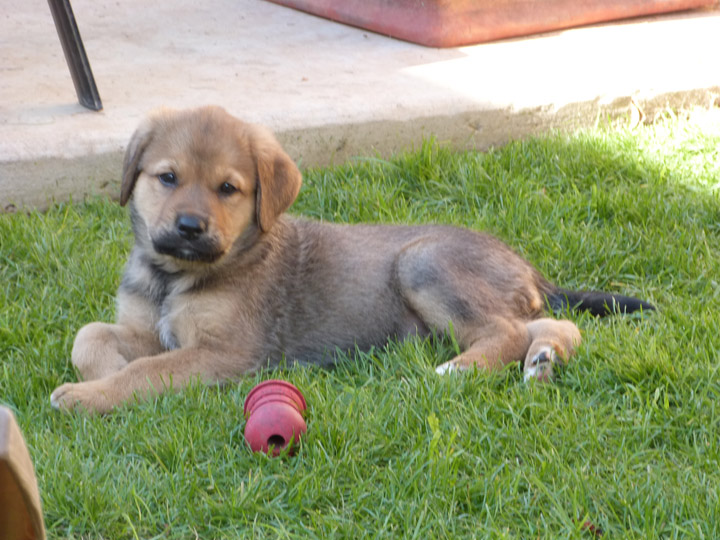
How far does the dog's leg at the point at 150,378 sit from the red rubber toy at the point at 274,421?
0.52 metres

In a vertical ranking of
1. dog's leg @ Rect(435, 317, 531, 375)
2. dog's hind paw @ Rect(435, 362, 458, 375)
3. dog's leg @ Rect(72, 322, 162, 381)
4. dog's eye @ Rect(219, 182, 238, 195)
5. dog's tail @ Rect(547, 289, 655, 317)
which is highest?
dog's eye @ Rect(219, 182, 238, 195)

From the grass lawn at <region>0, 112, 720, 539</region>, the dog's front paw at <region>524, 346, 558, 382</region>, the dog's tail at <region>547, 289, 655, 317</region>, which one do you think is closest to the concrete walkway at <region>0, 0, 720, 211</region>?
the grass lawn at <region>0, 112, 720, 539</region>

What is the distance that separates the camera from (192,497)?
287 cm

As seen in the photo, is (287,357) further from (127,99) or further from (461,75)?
(461,75)

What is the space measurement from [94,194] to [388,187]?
1702 millimetres

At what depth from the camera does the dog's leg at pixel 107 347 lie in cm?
374

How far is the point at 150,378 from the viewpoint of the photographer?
362 cm

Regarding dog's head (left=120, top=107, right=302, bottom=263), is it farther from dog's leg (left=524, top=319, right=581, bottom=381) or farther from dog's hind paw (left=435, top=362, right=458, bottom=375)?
dog's leg (left=524, top=319, right=581, bottom=381)

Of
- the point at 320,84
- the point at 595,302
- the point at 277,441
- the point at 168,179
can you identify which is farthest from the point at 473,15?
the point at 277,441

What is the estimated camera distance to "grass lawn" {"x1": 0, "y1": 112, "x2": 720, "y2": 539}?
2.75 meters

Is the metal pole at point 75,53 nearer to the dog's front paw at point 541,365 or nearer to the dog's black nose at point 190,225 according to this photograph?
the dog's black nose at point 190,225

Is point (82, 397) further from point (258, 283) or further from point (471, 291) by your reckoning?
point (471, 291)

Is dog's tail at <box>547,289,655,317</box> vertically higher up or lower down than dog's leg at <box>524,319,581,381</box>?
lower down

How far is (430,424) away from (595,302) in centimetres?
135
